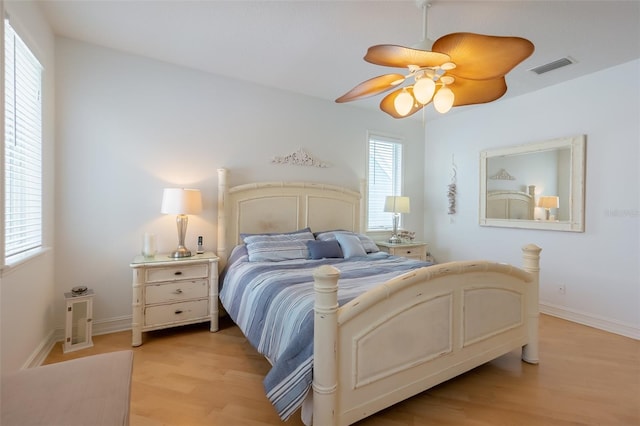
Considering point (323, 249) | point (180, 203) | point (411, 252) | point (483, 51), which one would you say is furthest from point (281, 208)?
point (483, 51)

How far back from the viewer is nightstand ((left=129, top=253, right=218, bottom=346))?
2.62m

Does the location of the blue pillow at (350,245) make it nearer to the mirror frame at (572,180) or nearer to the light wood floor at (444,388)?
the light wood floor at (444,388)

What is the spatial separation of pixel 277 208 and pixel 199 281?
121 cm

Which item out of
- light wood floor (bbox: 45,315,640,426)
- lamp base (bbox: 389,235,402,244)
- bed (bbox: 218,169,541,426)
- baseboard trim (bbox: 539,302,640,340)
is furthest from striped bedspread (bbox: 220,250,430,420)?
baseboard trim (bbox: 539,302,640,340)

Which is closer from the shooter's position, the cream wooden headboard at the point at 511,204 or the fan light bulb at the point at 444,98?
the fan light bulb at the point at 444,98

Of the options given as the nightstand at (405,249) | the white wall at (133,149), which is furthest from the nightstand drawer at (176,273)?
the nightstand at (405,249)

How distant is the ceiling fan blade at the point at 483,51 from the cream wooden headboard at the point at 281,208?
7.60 feet

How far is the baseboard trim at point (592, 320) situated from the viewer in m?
2.91

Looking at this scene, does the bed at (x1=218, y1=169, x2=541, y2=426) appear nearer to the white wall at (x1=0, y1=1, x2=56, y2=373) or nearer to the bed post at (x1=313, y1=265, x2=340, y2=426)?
the bed post at (x1=313, y1=265, x2=340, y2=426)

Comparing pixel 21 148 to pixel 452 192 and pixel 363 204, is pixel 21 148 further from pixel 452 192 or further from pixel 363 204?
pixel 452 192

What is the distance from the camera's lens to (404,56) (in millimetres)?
1644

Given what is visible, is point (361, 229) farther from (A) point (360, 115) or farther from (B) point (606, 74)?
(B) point (606, 74)

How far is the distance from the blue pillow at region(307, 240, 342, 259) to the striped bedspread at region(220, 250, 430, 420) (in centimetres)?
13

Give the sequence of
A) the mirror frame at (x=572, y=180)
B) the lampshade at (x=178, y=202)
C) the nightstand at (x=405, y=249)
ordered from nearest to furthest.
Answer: the lampshade at (x=178, y=202)
the mirror frame at (x=572, y=180)
the nightstand at (x=405, y=249)
